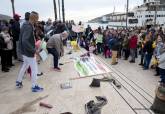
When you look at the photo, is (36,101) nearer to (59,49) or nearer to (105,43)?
(59,49)

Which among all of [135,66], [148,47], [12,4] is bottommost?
[135,66]

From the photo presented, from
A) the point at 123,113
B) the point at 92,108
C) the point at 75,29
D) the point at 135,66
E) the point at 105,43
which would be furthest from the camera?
the point at 75,29

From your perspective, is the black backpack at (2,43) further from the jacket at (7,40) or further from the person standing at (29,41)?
the person standing at (29,41)

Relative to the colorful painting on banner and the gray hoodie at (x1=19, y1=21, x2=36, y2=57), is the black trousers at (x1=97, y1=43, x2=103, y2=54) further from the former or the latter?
the gray hoodie at (x1=19, y1=21, x2=36, y2=57)

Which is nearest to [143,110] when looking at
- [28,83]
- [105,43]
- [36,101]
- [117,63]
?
[36,101]

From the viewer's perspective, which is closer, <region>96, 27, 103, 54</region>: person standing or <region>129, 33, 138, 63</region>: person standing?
<region>129, 33, 138, 63</region>: person standing

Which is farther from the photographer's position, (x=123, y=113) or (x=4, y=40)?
(x=4, y=40)

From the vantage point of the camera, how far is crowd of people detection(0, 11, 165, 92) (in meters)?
6.89

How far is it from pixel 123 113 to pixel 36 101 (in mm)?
2044

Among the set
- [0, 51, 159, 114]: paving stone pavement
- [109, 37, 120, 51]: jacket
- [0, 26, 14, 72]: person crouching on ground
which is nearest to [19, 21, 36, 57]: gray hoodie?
[0, 51, 159, 114]: paving stone pavement

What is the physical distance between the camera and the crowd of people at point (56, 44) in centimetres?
689

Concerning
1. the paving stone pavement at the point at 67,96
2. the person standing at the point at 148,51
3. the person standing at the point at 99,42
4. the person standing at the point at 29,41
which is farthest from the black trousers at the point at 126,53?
the person standing at the point at 29,41

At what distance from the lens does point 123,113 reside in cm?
576

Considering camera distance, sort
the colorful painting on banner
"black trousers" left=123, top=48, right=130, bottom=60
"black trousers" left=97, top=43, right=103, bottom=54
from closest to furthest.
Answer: the colorful painting on banner
"black trousers" left=123, top=48, right=130, bottom=60
"black trousers" left=97, top=43, right=103, bottom=54
